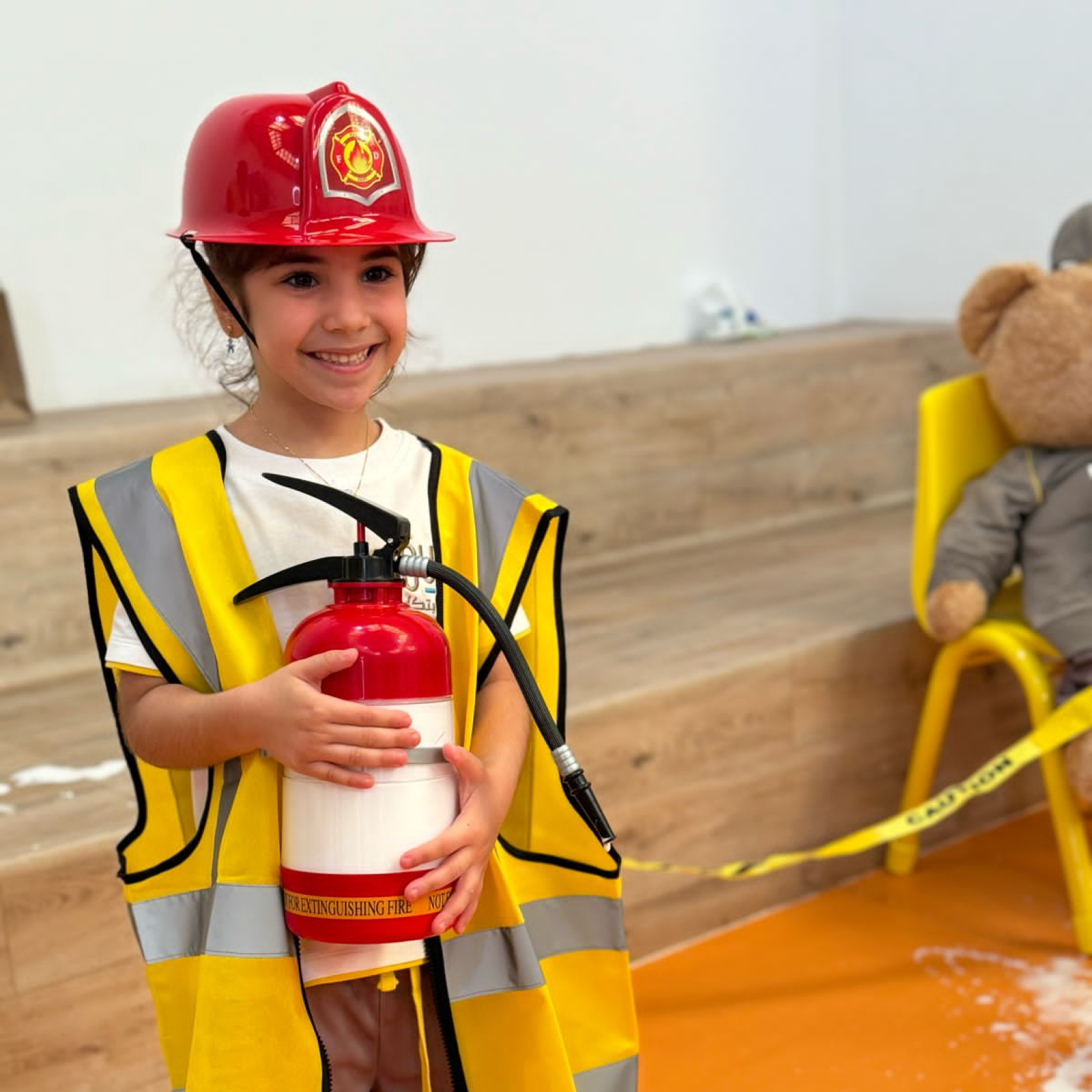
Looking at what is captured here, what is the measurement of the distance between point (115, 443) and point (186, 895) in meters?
1.25

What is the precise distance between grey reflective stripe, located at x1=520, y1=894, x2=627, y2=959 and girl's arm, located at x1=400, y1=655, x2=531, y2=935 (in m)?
0.12

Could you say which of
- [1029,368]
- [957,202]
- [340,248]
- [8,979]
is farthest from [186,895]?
[957,202]

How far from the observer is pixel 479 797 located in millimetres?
1001

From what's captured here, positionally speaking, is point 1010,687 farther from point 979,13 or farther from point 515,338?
point 979,13

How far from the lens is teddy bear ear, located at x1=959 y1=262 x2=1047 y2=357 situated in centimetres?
217

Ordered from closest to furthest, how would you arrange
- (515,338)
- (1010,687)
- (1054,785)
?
(1054,785) < (1010,687) < (515,338)

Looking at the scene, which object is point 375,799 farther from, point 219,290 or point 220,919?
point 219,290

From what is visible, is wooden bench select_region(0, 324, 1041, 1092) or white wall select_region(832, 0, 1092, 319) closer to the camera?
wooden bench select_region(0, 324, 1041, 1092)

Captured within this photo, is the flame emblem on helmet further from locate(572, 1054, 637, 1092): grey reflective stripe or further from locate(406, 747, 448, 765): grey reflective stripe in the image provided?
locate(572, 1054, 637, 1092): grey reflective stripe

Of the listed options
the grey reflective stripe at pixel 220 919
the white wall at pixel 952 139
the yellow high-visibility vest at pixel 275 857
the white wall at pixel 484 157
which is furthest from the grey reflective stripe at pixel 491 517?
the white wall at pixel 952 139

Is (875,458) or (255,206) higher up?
(255,206)

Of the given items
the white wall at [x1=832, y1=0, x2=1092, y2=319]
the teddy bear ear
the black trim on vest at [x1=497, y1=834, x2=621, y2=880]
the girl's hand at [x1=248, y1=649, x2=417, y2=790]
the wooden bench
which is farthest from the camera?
the white wall at [x1=832, y1=0, x2=1092, y2=319]

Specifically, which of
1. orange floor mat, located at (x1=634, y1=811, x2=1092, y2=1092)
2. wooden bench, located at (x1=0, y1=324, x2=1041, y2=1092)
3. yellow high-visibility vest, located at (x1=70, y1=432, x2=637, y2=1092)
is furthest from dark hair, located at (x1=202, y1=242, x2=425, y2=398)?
orange floor mat, located at (x1=634, y1=811, x2=1092, y2=1092)

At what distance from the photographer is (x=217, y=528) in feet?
3.40
